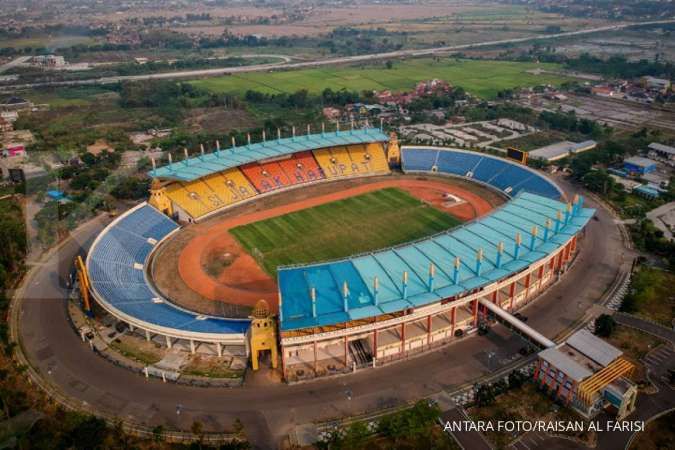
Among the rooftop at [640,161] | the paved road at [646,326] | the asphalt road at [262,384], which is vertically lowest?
the asphalt road at [262,384]

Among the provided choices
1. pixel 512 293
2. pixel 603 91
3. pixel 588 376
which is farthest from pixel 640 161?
pixel 603 91

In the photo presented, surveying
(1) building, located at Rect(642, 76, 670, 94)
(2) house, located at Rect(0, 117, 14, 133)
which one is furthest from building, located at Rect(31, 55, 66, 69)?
(1) building, located at Rect(642, 76, 670, 94)

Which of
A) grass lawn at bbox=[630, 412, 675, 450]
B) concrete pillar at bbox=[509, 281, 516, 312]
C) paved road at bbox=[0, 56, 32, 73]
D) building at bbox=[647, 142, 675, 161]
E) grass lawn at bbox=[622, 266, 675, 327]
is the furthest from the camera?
paved road at bbox=[0, 56, 32, 73]

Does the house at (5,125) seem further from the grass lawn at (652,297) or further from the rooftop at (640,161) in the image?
the rooftop at (640,161)

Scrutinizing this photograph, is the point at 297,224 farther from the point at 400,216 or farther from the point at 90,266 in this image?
the point at 90,266

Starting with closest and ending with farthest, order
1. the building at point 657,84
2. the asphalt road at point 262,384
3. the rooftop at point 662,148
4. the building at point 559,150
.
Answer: the asphalt road at point 262,384 → the rooftop at point 662,148 → the building at point 559,150 → the building at point 657,84

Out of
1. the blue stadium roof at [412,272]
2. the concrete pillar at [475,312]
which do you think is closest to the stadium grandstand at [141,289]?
the blue stadium roof at [412,272]

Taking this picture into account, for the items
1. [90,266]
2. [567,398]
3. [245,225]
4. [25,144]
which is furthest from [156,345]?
[25,144]

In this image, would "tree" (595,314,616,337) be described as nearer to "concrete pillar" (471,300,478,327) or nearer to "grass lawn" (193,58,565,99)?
"concrete pillar" (471,300,478,327)
